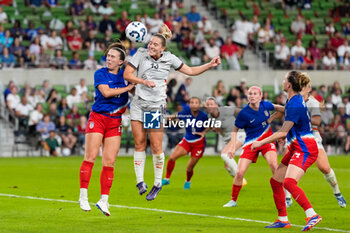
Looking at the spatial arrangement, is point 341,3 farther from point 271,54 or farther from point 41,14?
point 41,14

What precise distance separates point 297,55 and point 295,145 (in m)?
21.9

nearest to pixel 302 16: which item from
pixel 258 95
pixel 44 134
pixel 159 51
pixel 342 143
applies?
pixel 342 143

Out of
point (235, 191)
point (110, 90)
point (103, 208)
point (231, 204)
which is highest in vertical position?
point (110, 90)

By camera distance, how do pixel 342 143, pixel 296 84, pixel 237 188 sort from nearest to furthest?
1. pixel 296 84
2. pixel 237 188
3. pixel 342 143

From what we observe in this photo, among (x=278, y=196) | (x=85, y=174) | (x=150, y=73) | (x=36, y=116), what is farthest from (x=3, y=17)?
(x=278, y=196)

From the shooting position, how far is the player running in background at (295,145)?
9859 millimetres

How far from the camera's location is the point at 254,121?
43.3 ft

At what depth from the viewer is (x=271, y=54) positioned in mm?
32219

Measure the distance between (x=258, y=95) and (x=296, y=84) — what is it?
3253 mm

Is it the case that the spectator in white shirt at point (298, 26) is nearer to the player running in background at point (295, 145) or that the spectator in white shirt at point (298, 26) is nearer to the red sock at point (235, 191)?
the red sock at point (235, 191)

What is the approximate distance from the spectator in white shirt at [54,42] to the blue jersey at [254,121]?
51.3 feet

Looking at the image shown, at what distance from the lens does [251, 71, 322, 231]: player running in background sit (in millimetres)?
9859

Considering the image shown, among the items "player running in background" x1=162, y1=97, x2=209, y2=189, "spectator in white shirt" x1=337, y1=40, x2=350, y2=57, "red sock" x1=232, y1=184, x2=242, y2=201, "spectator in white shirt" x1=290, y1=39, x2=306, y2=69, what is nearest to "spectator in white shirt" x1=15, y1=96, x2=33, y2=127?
"player running in background" x1=162, y1=97, x2=209, y2=189

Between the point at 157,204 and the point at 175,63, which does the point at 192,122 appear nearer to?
the point at 157,204
